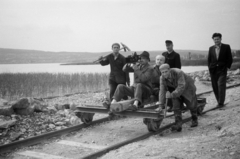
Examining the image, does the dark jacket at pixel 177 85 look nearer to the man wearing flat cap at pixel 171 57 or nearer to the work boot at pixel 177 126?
the work boot at pixel 177 126

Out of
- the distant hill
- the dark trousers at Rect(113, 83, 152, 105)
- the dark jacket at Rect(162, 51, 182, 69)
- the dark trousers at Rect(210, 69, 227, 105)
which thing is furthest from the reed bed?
the dark trousers at Rect(210, 69, 227, 105)

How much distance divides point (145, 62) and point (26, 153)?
341 centimetres

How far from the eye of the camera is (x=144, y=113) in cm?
592

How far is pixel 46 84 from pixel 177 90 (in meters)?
10.3

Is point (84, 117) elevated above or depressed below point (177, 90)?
below

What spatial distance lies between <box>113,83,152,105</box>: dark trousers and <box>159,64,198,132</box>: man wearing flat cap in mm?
490

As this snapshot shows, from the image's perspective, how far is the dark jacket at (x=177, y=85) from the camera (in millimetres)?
6098

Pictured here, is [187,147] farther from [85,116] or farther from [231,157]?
[85,116]

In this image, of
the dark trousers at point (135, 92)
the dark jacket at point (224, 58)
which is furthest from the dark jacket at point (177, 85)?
the dark jacket at point (224, 58)

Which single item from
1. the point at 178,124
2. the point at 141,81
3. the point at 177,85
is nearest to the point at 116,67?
the point at 141,81

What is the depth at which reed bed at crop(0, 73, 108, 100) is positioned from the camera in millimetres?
13055

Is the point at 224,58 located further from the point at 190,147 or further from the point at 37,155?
the point at 37,155

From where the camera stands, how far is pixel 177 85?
6266mm

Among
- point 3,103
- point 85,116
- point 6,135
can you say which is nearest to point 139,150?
point 85,116
